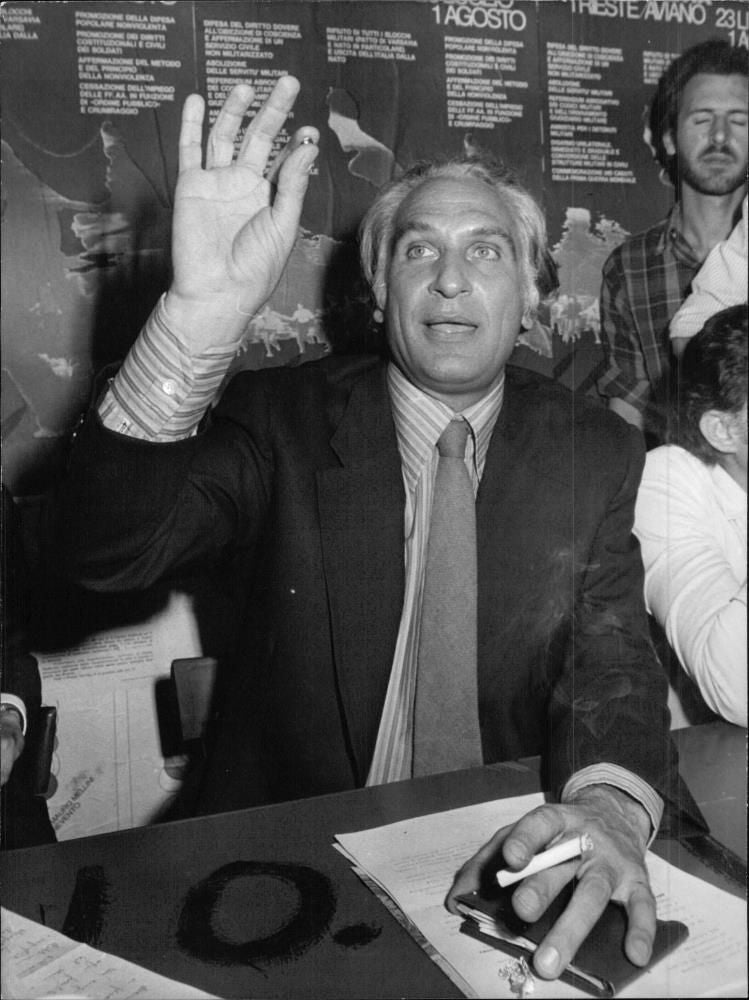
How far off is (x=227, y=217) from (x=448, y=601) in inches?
20.7

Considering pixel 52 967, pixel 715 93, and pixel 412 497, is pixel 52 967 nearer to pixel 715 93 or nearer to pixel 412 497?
pixel 412 497

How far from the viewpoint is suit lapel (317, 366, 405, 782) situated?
117cm

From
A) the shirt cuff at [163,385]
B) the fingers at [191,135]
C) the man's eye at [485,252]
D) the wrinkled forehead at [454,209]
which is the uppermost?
the fingers at [191,135]

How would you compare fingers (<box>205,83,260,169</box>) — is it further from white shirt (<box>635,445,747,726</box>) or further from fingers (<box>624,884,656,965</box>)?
fingers (<box>624,884,656,965</box>)

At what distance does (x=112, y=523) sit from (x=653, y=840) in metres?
0.73

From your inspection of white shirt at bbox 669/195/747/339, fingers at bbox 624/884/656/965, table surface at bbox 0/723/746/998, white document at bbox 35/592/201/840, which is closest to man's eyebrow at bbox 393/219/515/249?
white shirt at bbox 669/195/747/339

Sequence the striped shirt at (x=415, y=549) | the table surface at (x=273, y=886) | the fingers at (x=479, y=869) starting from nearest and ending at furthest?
the table surface at (x=273, y=886)
the fingers at (x=479, y=869)
the striped shirt at (x=415, y=549)

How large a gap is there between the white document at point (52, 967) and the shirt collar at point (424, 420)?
629mm

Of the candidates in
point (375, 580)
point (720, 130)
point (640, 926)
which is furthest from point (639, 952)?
point (720, 130)

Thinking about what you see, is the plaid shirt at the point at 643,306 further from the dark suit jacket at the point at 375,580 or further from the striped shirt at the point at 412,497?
the striped shirt at the point at 412,497

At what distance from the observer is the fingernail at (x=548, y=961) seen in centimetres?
96

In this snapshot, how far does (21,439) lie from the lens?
1122 millimetres

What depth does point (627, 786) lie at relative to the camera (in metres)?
1.15

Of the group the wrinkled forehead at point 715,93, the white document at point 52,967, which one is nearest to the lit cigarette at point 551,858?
the white document at point 52,967
